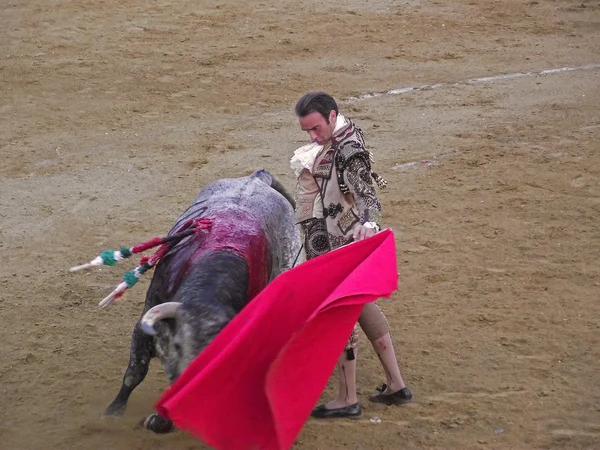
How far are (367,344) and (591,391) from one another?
46.5 inches

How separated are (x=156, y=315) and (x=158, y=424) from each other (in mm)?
675

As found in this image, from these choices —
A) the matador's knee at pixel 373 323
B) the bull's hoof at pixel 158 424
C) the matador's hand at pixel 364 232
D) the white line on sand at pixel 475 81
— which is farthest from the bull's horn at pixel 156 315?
the white line on sand at pixel 475 81

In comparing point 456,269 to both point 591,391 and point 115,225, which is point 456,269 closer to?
point 591,391

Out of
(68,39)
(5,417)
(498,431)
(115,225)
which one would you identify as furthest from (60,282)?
(68,39)

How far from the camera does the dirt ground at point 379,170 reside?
444 centimetres

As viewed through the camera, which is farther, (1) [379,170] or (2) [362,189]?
(1) [379,170]

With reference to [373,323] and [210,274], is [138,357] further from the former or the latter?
[373,323]

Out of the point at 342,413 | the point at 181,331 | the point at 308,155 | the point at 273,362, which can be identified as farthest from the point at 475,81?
the point at 273,362

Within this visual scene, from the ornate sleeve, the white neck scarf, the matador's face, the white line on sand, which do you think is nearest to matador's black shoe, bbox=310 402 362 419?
the ornate sleeve

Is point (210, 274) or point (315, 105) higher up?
point (315, 105)

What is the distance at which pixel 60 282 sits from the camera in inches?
223

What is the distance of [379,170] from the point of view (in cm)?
718

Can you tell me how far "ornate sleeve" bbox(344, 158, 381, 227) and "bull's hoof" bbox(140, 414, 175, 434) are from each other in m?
1.22

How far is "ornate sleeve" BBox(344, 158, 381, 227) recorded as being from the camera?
157 inches
